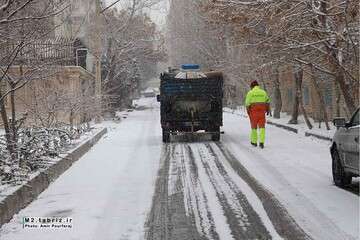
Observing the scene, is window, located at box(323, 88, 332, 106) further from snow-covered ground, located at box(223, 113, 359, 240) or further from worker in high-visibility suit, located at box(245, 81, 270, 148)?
worker in high-visibility suit, located at box(245, 81, 270, 148)

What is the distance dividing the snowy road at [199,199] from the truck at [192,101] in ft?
14.6

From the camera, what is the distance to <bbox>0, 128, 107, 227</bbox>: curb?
793cm

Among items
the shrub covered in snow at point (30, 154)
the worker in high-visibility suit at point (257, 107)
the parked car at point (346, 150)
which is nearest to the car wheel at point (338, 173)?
the parked car at point (346, 150)

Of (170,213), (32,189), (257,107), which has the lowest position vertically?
(170,213)

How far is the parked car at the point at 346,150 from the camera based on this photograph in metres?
9.34

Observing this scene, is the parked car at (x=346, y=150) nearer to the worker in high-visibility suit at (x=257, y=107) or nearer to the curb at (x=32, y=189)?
the curb at (x=32, y=189)

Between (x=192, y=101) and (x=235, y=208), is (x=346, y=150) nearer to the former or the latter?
(x=235, y=208)

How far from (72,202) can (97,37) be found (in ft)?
73.6

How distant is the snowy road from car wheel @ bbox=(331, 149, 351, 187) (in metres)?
0.21

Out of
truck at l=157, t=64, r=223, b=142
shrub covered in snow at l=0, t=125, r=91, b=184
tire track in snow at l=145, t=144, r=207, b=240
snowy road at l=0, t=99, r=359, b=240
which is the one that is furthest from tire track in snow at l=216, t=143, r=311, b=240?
truck at l=157, t=64, r=223, b=142

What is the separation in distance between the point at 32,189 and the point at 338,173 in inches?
196

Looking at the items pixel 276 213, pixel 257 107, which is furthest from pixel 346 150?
pixel 257 107

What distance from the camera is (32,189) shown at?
31.2 feet

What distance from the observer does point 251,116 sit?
1752 centimetres
